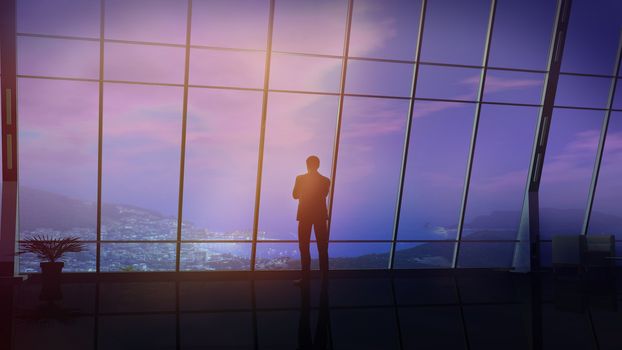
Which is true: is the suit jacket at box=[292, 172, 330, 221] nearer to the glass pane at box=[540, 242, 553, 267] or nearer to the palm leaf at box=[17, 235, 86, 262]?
the palm leaf at box=[17, 235, 86, 262]

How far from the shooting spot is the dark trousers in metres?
8.05

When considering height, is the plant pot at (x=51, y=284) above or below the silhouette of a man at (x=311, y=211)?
below

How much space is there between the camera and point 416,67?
33.1ft

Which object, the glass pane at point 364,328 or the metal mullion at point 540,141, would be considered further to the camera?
the metal mullion at point 540,141

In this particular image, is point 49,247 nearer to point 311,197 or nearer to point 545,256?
point 311,197

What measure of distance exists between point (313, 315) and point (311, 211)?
218cm

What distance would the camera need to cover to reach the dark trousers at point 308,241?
805 centimetres

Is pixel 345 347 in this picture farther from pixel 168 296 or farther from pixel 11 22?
pixel 11 22

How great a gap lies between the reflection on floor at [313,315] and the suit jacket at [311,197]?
3.11ft

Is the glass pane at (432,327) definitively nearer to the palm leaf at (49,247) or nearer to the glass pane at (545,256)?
the palm leaf at (49,247)

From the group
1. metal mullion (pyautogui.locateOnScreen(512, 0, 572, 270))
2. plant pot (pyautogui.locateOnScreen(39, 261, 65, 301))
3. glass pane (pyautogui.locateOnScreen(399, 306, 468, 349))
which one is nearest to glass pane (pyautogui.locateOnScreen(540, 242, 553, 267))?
metal mullion (pyautogui.locateOnScreen(512, 0, 572, 270))

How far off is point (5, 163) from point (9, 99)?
875mm

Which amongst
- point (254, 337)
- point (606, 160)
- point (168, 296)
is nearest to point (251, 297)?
point (168, 296)

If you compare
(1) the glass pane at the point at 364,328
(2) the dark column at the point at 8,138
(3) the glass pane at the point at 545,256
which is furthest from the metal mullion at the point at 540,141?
(2) the dark column at the point at 8,138
